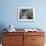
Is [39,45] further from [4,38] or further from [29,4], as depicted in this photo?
[29,4]

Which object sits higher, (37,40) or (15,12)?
(15,12)

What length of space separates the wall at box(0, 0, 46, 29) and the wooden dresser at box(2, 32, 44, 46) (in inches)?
21.3

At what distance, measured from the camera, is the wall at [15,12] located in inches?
144

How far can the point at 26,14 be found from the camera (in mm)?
3670

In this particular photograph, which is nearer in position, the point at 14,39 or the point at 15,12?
the point at 14,39

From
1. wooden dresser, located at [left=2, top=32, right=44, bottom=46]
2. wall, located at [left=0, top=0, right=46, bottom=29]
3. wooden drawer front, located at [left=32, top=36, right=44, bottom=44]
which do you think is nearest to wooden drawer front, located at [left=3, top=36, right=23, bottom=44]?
wooden dresser, located at [left=2, top=32, right=44, bottom=46]

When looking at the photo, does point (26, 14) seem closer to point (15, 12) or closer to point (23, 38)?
point (15, 12)

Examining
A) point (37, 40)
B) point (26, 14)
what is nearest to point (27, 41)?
point (37, 40)

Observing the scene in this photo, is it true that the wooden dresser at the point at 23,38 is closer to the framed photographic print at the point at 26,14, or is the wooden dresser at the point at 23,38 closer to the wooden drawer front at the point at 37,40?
the wooden drawer front at the point at 37,40

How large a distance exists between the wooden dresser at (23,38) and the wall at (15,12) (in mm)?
542

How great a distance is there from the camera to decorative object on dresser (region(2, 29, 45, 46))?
3176 millimetres

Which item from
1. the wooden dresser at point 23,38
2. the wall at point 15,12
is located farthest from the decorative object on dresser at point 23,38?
the wall at point 15,12

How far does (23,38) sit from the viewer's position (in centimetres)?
318

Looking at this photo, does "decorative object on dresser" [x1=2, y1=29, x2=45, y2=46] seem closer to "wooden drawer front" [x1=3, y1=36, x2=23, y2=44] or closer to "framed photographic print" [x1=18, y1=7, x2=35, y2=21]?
"wooden drawer front" [x1=3, y1=36, x2=23, y2=44]
